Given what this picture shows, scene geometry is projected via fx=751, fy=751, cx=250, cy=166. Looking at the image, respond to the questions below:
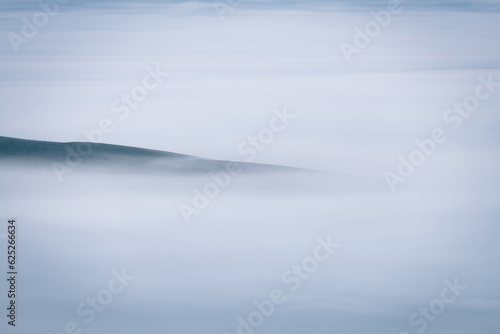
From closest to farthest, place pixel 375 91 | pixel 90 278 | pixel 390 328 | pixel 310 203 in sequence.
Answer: pixel 390 328
pixel 90 278
pixel 310 203
pixel 375 91

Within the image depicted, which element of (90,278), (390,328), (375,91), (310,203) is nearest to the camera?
(390,328)

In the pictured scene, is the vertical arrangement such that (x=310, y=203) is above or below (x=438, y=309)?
above

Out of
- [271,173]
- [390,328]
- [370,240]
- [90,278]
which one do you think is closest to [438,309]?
[390,328]

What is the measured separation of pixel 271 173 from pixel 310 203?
0.22 m

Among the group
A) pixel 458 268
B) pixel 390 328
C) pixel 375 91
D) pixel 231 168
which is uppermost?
pixel 375 91

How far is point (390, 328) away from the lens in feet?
8.73

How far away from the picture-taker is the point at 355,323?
2674 millimetres

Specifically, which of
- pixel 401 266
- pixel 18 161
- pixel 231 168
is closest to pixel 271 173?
pixel 231 168

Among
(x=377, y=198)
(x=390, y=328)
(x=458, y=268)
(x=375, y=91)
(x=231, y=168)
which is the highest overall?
(x=375, y=91)

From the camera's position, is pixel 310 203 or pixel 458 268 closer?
pixel 458 268

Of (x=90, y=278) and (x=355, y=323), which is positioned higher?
(x=90, y=278)

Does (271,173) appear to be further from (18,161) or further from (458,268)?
(18,161)

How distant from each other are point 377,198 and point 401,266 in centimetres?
35

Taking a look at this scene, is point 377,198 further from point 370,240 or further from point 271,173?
point 271,173
